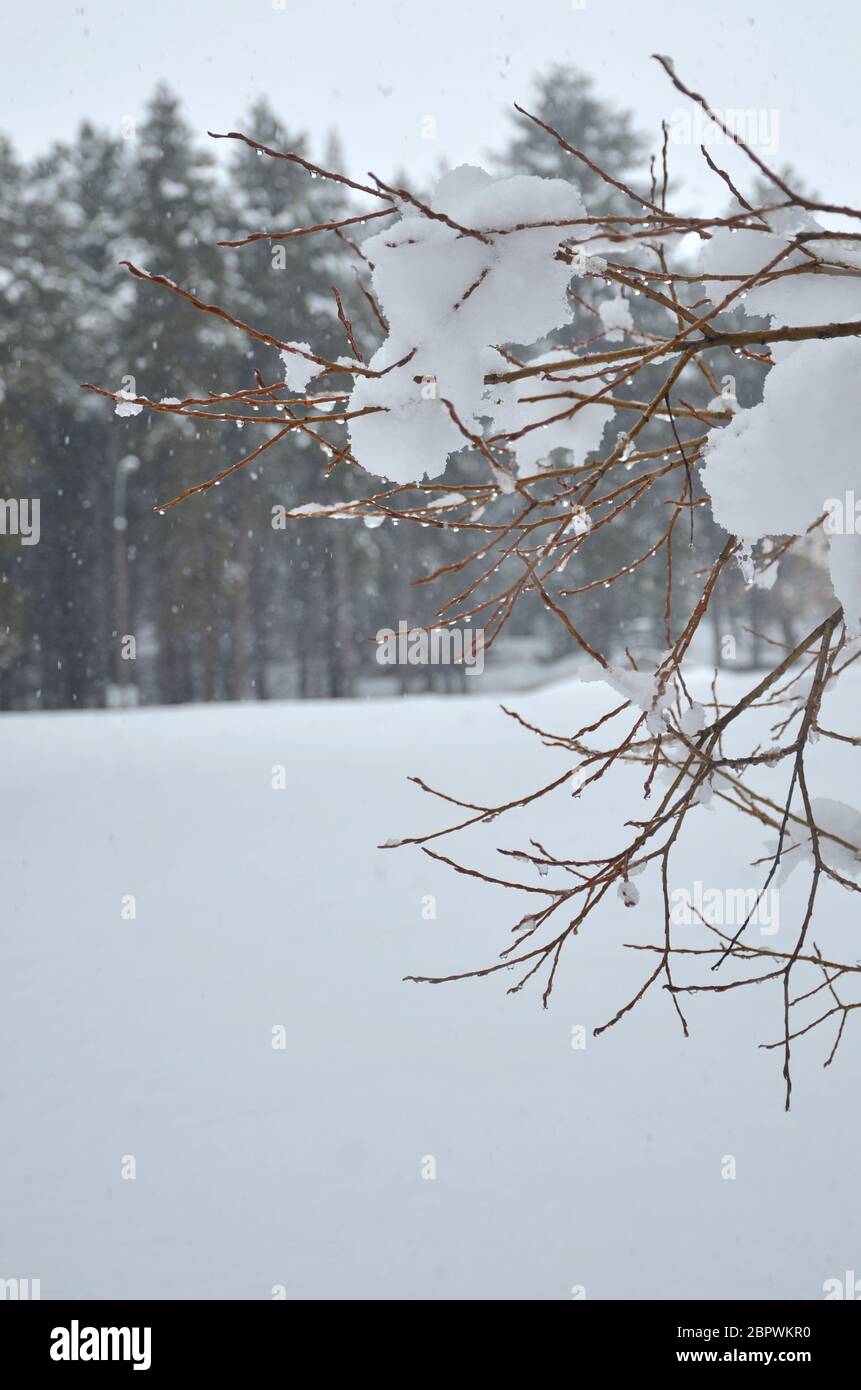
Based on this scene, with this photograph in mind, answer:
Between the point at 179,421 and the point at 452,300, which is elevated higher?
the point at 179,421

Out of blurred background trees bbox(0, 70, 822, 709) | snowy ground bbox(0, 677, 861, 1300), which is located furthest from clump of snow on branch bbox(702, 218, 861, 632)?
blurred background trees bbox(0, 70, 822, 709)

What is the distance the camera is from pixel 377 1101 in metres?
3.16

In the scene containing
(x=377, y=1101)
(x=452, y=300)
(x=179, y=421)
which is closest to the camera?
(x=452, y=300)

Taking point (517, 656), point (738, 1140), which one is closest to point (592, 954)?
point (738, 1140)

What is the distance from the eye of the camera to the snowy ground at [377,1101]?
8.23 feet

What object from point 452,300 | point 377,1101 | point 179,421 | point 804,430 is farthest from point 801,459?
point 179,421

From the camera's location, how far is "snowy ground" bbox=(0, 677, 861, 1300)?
2.51m

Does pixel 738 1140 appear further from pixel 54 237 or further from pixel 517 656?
pixel 517 656

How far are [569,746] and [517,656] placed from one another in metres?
34.1

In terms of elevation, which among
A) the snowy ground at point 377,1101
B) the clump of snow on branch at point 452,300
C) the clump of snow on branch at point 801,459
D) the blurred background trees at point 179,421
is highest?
the blurred background trees at point 179,421

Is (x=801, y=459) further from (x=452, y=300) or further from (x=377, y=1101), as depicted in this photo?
(x=377, y=1101)

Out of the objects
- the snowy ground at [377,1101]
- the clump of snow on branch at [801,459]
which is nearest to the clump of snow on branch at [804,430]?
the clump of snow on branch at [801,459]

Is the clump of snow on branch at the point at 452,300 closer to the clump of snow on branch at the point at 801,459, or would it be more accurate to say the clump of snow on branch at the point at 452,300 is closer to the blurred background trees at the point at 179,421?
the clump of snow on branch at the point at 801,459

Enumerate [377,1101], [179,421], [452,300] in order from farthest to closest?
1. [179,421]
2. [377,1101]
3. [452,300]
